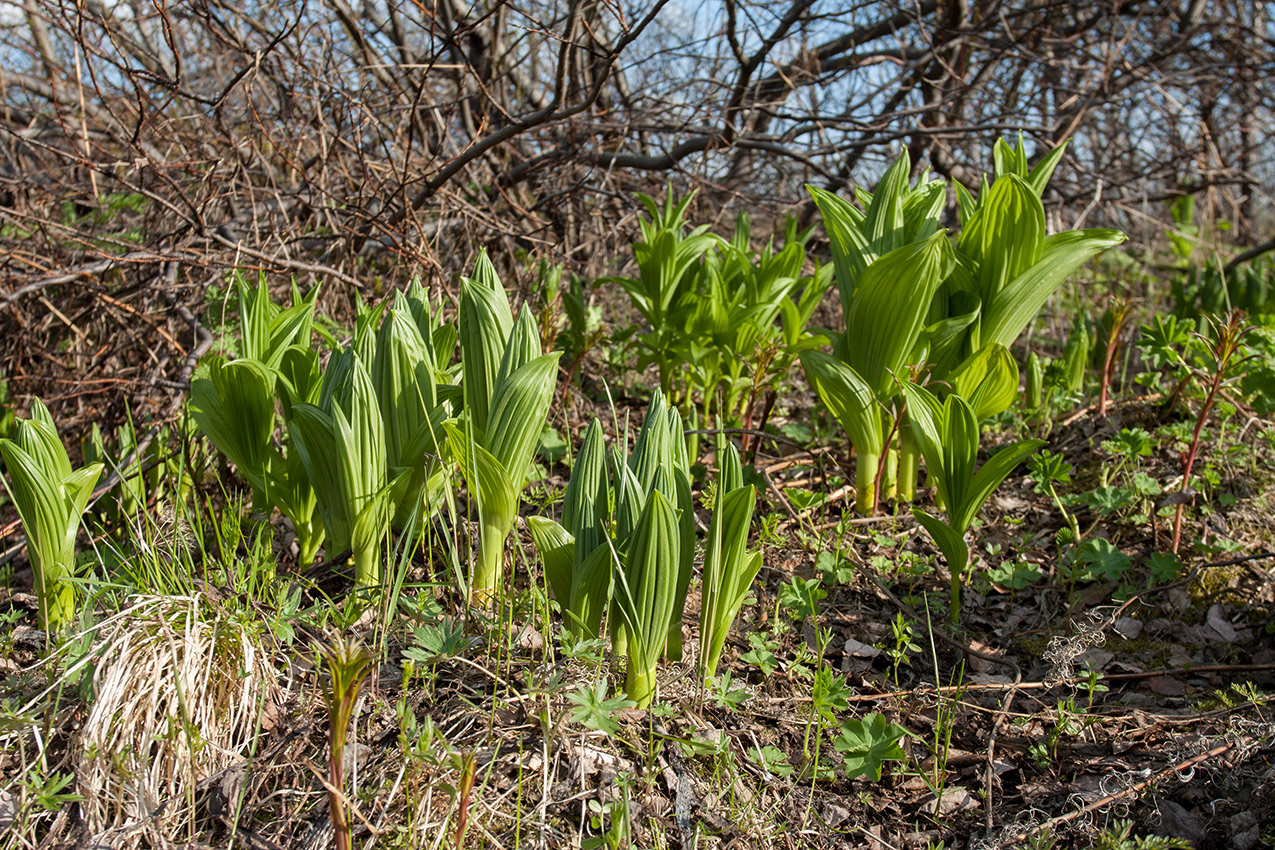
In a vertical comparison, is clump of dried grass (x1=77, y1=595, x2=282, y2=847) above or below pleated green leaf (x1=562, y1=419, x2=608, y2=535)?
below

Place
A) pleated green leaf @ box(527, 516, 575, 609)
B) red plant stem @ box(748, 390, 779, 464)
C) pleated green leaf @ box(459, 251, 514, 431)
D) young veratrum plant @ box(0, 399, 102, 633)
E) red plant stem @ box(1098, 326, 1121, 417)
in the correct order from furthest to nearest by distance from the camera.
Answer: red plant stem @ box(1098, 326, 1121, 417) → red plant stem @ box(748, 390, 779, 464) → pleated green leaf @ box(459, 251, 514, 431) → young veratrum plant @ box(0, 399, 102, 633) → pleated green leaf @ box(527, 516, 575, 609)

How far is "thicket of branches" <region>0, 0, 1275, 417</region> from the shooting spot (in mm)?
2889

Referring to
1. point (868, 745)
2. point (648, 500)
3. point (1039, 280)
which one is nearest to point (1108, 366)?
point (1039, 280)

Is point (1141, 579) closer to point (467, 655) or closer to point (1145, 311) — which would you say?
point (467, 655)

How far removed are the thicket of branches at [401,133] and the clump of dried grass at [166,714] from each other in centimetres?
133

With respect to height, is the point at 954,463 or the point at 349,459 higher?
the point at 349,459

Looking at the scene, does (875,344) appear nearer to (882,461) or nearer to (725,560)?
(882,461)

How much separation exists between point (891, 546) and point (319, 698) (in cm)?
158

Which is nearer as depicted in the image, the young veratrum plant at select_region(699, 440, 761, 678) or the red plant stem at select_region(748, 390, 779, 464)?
the young veratrum plant at select_region(699, 440, 761, 678)

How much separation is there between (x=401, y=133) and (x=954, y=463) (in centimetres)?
307

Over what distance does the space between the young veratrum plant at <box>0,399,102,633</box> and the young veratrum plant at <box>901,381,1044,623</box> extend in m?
1.97

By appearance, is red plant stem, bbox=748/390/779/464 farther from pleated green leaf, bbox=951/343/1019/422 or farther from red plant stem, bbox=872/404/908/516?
pleated green leaf, bbox=951/343/1019/422

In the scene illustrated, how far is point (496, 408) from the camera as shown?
186cm

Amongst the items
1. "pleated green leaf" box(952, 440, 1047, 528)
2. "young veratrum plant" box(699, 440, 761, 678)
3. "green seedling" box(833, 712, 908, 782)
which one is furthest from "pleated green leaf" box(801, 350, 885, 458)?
"green seedling" box(833, 712, 908, 782)
